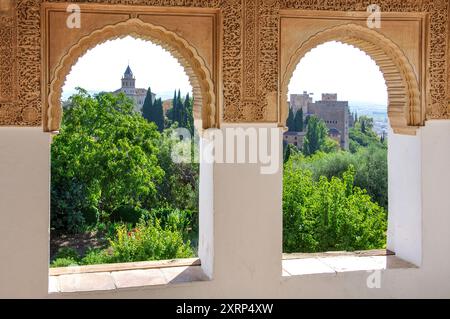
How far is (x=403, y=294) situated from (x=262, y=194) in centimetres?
Answer: 148

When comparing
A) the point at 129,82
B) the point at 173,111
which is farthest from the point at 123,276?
the point at 129,82

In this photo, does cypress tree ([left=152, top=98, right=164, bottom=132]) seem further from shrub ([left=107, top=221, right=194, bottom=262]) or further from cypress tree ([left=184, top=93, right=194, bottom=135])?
shrub ([left=107, top=221, right=194, bottom=262])

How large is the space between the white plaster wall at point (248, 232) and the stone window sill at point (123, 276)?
8 centimetres

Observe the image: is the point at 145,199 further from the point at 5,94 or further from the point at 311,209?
the point at 5,94

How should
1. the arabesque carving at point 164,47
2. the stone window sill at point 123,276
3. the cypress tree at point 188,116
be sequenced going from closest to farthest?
1. the arabesque carving at point 164,47
2. the stone window sill at point 123,276
3. the cypress tree at point 188,116

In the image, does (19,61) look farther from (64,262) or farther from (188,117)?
(188,117)

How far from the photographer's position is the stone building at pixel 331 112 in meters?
33.4

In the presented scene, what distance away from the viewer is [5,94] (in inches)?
173

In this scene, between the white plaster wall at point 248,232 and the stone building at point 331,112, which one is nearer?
the white plaster wall at point 248,232

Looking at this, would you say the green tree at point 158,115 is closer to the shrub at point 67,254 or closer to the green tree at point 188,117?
the green tree at point 188,117

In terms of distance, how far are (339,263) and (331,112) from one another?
1213 inches

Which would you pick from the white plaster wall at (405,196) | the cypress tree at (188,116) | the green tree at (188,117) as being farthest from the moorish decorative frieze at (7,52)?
the green tree at (188,117)

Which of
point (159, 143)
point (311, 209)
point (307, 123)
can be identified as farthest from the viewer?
point (307, 123)
